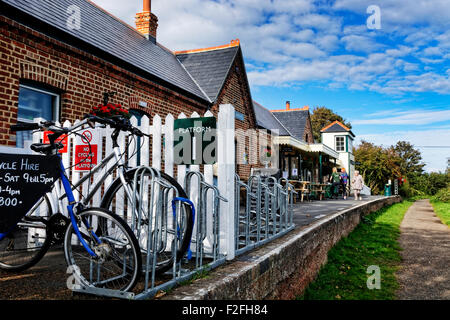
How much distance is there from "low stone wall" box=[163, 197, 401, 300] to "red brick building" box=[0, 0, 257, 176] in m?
4.73

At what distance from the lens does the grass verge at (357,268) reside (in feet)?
17.5

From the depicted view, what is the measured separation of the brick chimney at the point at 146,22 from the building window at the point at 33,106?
702cm

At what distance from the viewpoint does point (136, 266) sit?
7.46ft

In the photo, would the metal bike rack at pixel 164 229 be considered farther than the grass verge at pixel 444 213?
No

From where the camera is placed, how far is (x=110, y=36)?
959 centimetres

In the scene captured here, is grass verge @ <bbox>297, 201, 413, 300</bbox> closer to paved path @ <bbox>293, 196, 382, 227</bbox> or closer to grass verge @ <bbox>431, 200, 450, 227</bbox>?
paved path @ <bbox>293, 196, 382, 227</bbox>

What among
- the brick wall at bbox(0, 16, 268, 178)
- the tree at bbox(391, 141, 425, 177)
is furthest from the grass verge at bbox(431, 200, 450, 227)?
the tree at bbox(391, 141, 425, 177)

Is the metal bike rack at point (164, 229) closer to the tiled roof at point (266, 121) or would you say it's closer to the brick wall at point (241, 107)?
the brick wall at point (241, 107)

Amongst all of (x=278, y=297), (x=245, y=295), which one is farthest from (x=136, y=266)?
(x=278, y=297)

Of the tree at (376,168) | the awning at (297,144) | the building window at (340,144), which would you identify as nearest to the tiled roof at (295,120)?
the awning at (297,144)

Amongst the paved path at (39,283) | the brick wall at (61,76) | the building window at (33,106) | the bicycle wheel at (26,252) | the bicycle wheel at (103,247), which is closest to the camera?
the bicycle wheel at (103,247)
